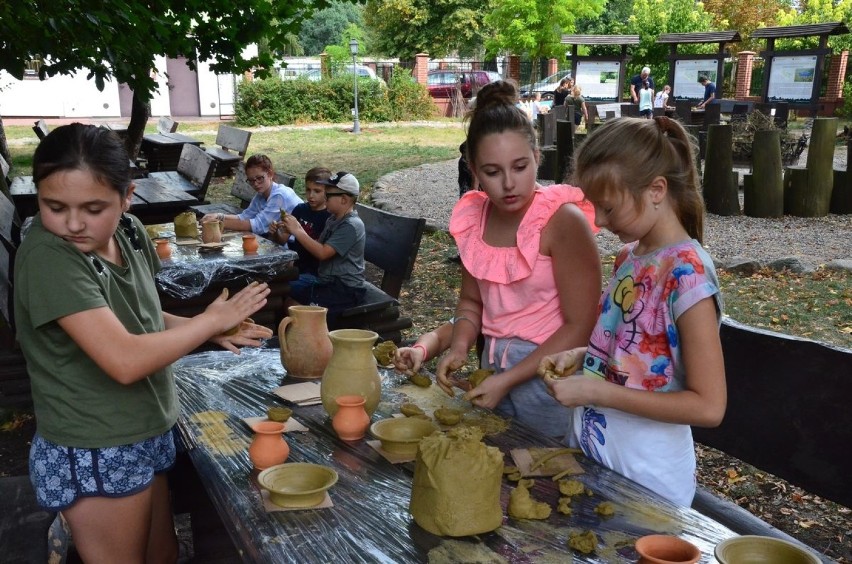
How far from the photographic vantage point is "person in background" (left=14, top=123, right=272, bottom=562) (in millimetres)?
1825

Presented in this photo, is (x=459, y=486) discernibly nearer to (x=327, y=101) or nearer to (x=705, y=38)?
(x=705, y=38)

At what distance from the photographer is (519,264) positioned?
2424 mm

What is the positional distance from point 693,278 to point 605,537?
2.07 ft

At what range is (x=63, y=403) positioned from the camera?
192 cm

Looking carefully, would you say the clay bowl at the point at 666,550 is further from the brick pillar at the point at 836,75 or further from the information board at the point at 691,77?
the brick pillar at the point at 836,75

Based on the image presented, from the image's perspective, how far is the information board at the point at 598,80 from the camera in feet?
67.7

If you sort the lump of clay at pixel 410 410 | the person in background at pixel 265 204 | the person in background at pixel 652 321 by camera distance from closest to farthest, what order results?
1. the person in background at pixel 652 321
2. the lump of clay at pixel 410 410
3. the person in background at pixel 265 204

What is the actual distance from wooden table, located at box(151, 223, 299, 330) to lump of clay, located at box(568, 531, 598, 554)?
3399 millimetres

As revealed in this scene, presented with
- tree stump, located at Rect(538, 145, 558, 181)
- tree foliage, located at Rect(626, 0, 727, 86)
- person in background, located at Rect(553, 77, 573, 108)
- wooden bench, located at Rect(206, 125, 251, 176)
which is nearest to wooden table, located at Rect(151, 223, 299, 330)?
wooden bench, located at Rect(206, 125, 251, 176)

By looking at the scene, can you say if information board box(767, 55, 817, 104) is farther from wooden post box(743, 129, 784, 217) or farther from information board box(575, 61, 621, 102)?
wooden post box(743, 129, 784, 217)

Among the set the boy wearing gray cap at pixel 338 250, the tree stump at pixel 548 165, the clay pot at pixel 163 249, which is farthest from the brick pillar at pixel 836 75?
the clay pot at pixel 163 249

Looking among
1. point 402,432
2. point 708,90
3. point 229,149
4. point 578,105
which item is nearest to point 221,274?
point 402,432

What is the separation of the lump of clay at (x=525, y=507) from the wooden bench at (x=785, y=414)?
0.81 metres

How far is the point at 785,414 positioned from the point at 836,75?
26696mm
